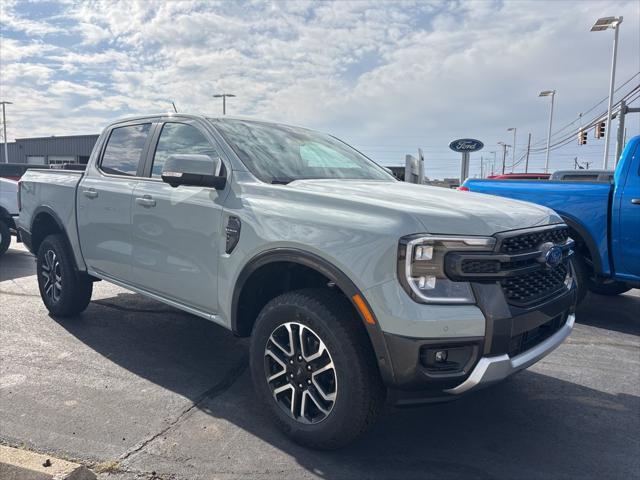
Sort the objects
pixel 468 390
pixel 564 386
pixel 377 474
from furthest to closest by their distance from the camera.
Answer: pixel 564 386, pixel 377 474, pixel 468 390

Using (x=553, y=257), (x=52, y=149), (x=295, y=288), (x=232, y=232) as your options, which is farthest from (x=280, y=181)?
(x=52, y=149)

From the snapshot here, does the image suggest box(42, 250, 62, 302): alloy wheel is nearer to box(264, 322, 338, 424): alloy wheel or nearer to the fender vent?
the fender vent

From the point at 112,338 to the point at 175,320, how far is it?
744mm

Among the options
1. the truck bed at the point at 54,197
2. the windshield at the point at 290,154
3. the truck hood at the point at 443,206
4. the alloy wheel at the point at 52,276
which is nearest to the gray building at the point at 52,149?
the truck bed at the point at 54,197

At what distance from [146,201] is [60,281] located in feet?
6.10

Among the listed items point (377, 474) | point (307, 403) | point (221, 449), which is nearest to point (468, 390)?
point (377, 474)

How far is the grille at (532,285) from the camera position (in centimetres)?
264

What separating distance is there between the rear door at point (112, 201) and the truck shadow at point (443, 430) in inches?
31.1

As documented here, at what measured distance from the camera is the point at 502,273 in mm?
2545

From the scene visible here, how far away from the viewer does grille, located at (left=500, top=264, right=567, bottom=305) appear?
2641 mm

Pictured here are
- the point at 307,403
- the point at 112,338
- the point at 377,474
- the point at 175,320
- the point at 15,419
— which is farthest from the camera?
the point at 175,320

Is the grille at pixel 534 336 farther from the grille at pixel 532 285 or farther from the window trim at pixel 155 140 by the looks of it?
the window trim at pixel 155 140

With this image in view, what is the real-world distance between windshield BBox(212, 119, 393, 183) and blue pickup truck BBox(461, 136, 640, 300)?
246 centimetres

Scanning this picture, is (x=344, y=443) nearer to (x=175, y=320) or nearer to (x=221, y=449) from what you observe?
(x=221, y=449)
